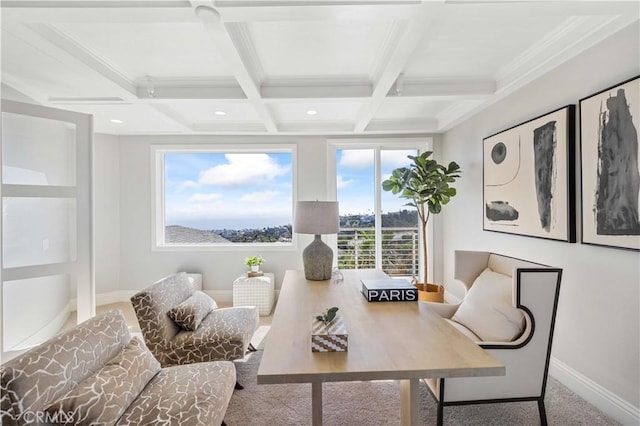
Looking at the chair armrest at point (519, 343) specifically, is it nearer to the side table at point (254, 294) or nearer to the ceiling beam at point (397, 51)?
the ceiling beam at point (397, 51)

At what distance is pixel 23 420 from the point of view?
104 centimetres

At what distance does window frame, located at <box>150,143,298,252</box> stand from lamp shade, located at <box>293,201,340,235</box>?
2005 millimetres

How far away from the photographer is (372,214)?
4.32 m

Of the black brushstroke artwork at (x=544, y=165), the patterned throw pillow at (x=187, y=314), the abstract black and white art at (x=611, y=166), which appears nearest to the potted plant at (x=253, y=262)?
the patterned throw pillow at (x=187, y=314)

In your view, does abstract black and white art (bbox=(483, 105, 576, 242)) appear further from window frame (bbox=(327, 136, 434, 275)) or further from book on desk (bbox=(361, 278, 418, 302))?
book on desk (bbox=(361, 278, 418, 302))

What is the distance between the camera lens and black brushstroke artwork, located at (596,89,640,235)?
164cm

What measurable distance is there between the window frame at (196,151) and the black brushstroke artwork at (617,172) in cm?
323

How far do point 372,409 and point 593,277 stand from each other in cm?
172

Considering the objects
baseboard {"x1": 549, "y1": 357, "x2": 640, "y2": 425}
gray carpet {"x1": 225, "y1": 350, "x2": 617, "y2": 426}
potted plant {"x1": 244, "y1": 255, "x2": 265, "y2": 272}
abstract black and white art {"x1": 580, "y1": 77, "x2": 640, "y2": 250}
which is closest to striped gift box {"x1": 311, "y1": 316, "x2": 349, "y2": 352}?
gray carpet {"x1": 225, "y1": 350, "x2": 617, "y2": 426}

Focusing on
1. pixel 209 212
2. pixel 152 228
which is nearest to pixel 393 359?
pixel 209 212

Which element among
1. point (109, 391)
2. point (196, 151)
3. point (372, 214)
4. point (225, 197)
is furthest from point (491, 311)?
point (196, 151)

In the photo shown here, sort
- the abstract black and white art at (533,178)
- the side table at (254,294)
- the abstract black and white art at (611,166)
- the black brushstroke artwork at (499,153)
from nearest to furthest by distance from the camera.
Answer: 1. the abstract black and white art at (611,166)
2. the abstract black and white art at (533,178)
3. the black brushstroke artwork at (499,153)
4. the side table at (254,294)

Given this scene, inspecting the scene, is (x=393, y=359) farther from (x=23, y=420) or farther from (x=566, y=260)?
(x=566, y=260)

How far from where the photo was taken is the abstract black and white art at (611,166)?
164 centimetres
